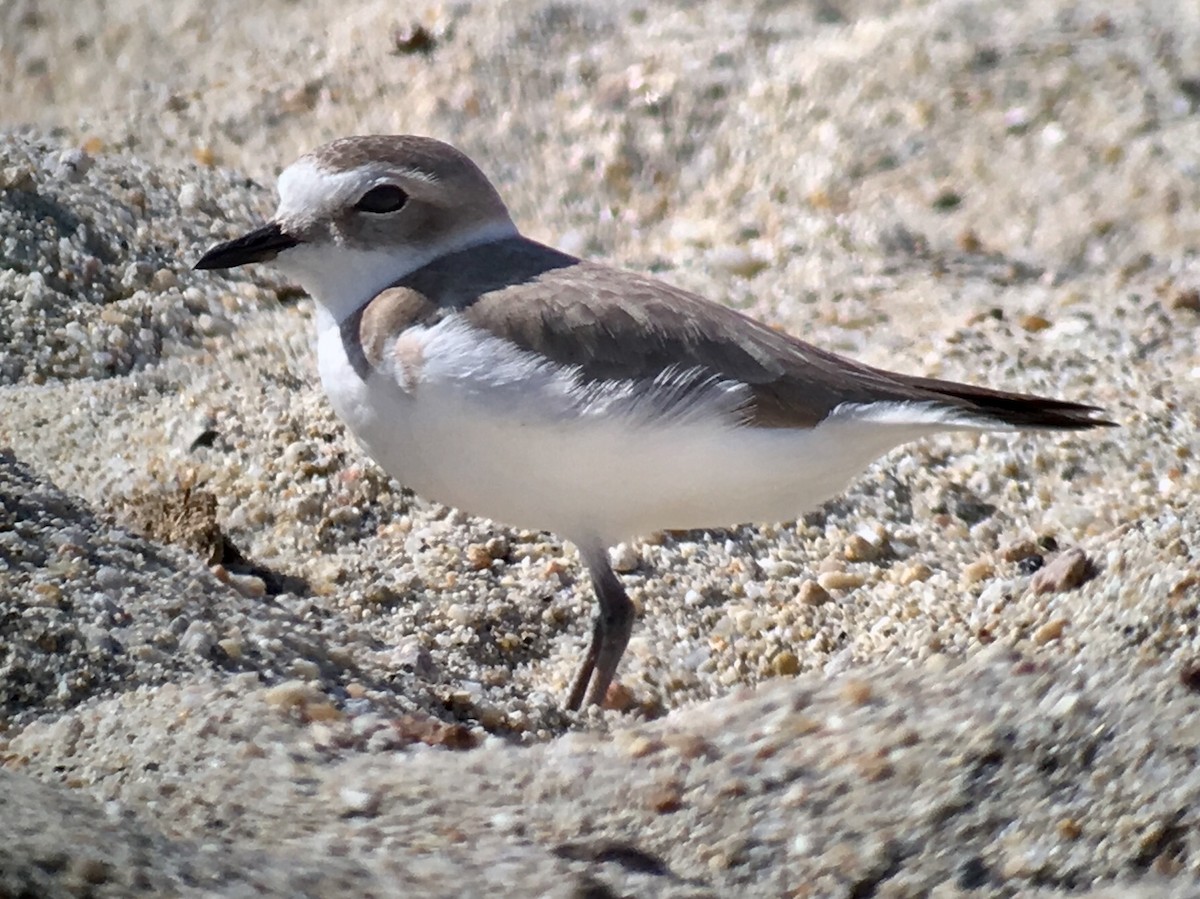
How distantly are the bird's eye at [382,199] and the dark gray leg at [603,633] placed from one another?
0.84m

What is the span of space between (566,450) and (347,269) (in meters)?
0.69

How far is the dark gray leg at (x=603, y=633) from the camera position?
3219 mm

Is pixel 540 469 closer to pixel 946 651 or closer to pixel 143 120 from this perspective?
pixel 946 651

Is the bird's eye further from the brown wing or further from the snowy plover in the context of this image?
the brown wing

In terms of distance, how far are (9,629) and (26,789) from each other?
562 mm

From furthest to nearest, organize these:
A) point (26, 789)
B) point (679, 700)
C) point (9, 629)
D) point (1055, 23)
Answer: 1. point (1055, 23)
2. point (679, 700)
3. point (9, 629)
4. point (26, 789)

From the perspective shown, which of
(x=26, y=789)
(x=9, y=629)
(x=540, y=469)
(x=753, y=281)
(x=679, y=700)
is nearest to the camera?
(x=26, y=789)

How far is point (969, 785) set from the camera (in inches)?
93.6

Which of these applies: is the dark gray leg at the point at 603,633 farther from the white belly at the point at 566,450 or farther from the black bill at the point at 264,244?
the black bill at the point at 264,244

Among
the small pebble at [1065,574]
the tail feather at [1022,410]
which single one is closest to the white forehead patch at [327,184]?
the tail feather at [1022,410]

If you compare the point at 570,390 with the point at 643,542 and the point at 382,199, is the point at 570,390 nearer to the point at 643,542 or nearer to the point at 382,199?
the point at 382,199

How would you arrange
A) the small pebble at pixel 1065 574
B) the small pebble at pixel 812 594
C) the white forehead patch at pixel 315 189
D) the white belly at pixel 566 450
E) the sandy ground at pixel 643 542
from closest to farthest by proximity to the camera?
the sandy ground at pixel 643 542 < the white belly at pixel 566 450 < the small pebble at pixel 1065 574 < the white forehead patch at pixel 315 189 < the small pebble at pixel 812 594

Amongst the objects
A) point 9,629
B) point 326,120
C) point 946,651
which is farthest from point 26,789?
point 326,120

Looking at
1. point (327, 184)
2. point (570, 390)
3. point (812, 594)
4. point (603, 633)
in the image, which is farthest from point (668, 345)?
point (812, 594)
